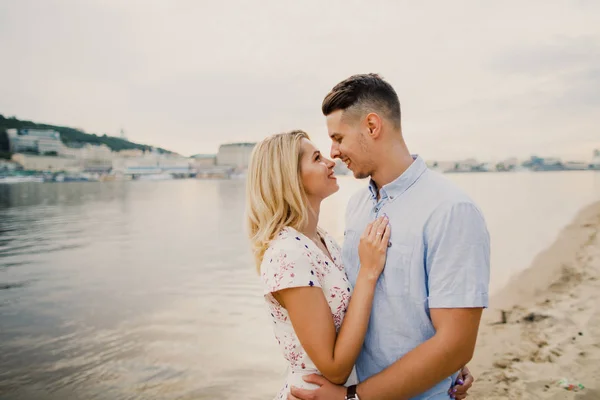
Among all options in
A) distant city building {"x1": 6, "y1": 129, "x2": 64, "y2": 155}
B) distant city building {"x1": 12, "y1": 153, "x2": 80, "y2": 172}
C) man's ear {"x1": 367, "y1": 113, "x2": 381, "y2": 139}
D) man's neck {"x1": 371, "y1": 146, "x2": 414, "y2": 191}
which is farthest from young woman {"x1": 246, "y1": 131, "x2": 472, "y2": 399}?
distant city building {"x1": 6, "y1": 129, "x2": 64, "y2": 155}

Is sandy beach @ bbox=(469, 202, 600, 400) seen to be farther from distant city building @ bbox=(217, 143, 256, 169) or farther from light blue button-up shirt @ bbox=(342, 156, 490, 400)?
distant city building @ bbox=(217, 143, 256, 169)

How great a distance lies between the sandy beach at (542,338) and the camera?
168 inches

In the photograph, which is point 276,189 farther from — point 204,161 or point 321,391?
point 204,161

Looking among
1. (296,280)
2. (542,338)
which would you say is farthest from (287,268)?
(542,338)

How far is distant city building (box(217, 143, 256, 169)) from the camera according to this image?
147 m

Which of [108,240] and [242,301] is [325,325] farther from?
[108,240]

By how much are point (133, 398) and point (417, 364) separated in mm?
4704

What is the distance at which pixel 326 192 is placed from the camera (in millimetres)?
2381

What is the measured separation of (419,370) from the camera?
176 cm

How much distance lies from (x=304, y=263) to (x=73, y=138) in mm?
169324

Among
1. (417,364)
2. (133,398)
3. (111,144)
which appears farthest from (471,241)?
(111,144)

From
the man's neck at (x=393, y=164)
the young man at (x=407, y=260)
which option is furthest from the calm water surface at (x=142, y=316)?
the man's neck at (x=393, y=164)

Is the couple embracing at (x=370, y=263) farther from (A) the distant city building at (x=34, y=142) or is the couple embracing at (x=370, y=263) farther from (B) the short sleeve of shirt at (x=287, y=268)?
(A) the distant city building at (x=34, y=142)

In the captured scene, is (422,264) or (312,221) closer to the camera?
(422,264)
